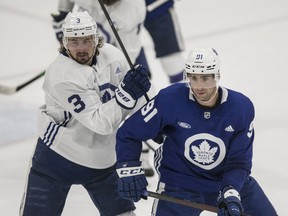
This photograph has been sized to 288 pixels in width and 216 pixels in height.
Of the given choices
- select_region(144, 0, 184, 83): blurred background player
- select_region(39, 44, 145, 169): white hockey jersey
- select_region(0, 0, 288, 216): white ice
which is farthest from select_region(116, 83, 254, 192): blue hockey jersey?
select_region(144, 0, 184, 83): blurred background player

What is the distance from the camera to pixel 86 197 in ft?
13.7

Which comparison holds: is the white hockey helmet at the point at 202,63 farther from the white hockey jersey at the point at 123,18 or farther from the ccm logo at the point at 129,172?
the white hockey jersey at the point at 123,18

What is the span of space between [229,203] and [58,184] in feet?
2.29

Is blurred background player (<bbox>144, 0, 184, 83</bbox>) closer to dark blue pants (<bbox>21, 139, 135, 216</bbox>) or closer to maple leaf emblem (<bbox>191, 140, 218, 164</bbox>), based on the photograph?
dark blue pants (<bbox>21, 139, 135, 216</bbox>)

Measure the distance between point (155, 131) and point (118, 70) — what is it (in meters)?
0.32

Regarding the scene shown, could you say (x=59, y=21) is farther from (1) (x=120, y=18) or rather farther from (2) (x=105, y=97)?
(2) (x=105, y=97)

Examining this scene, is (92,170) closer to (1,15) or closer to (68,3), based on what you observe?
(68,3)

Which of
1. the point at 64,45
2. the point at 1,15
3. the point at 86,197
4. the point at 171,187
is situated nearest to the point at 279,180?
the point at 86,197

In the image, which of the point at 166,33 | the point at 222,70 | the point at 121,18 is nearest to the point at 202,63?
the point at 121,18

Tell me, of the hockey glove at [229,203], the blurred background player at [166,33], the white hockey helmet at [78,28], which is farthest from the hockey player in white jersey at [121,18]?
the hockey glove at [229,203]

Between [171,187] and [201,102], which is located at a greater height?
[201,102]

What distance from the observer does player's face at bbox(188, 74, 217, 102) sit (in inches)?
117

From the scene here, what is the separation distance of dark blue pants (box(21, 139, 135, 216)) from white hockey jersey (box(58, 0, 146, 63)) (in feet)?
3.16

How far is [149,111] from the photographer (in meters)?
3.07
